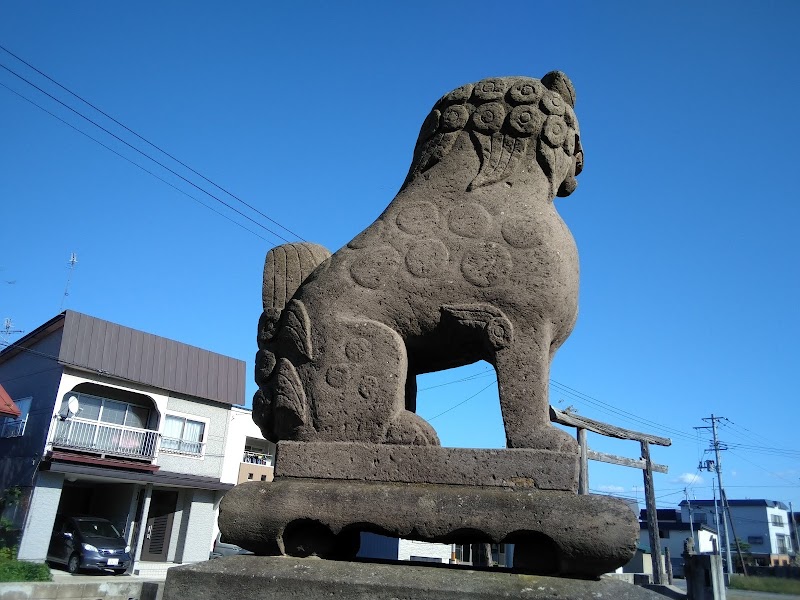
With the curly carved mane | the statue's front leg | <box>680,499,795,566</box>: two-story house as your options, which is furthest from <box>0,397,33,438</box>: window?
<box>680,499,795,566</box>: two-story house

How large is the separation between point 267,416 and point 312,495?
0.55 meters

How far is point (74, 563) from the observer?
14109 millimetres

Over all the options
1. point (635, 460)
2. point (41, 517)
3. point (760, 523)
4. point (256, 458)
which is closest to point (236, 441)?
point (256, 458)

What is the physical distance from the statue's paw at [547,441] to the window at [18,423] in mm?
16117

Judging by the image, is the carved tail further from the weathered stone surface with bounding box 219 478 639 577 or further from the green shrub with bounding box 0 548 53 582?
the green shrub with bounding box 0 548 53 582

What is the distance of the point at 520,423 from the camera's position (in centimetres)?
274

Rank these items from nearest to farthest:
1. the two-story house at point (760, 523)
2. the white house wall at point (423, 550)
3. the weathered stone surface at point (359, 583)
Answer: the weathered stone surface at point (359, 583), the white house wall at point (423, 550), the two-story house at point (760, 523)

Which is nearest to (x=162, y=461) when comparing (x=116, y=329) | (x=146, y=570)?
(x=146, y=570)

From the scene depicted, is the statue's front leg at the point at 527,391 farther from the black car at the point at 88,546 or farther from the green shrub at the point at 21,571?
the black car at the point at 88,546

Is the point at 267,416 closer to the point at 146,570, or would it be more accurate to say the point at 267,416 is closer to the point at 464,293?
the point at 464,293

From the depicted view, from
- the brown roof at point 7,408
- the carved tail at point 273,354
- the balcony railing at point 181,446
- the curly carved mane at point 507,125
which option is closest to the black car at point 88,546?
the balcony railing at point 181,446

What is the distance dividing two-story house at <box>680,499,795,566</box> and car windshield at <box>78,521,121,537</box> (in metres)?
35.8

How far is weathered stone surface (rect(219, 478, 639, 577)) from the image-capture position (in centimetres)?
243

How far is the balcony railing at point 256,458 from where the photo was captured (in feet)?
74.1
